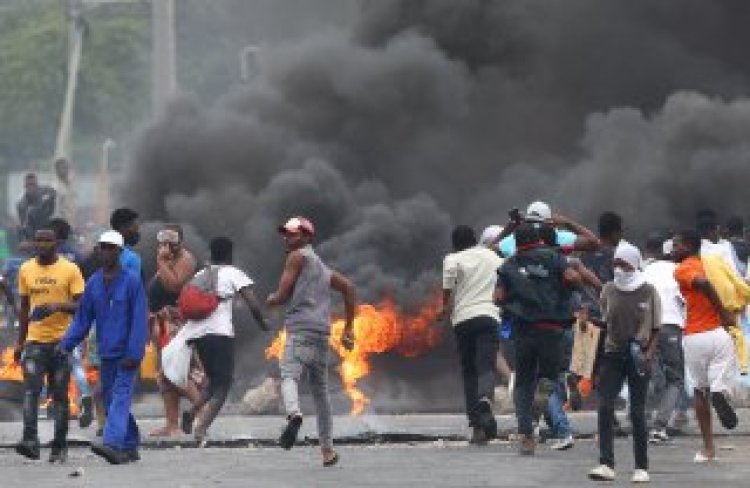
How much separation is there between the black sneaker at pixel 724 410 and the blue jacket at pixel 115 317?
13.5ft

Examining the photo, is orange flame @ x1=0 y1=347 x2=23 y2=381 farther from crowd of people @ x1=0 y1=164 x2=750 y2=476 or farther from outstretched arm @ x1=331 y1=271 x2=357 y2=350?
outstretched arm @ x1=331 y1=271 x2=357 y2=350

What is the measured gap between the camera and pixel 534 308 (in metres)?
14.8

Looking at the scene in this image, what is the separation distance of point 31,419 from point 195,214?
39.9 feet

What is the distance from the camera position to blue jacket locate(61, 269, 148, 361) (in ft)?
47.1

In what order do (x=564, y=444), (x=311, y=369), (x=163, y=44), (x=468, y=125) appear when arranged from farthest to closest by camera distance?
(x=163, y=44), (x=468, y=125), (x=564, y=444), (x=311, y=369)

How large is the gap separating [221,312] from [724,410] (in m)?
3.89

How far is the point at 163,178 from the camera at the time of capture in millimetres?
28656

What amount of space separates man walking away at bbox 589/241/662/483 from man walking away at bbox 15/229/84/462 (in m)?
3.77

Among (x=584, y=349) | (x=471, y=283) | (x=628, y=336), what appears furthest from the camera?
(x=471, y=283)

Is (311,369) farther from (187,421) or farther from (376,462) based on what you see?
(187,421)

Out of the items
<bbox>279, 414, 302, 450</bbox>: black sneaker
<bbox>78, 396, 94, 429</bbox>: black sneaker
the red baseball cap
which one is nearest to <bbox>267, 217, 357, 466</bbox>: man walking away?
the red baseball cap

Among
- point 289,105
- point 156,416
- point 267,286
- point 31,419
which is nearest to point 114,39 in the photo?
point 289,105

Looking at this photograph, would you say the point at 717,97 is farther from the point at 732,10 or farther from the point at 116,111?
the point at 116,111

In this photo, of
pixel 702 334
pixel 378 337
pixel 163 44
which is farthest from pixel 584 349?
pixel 163 44
